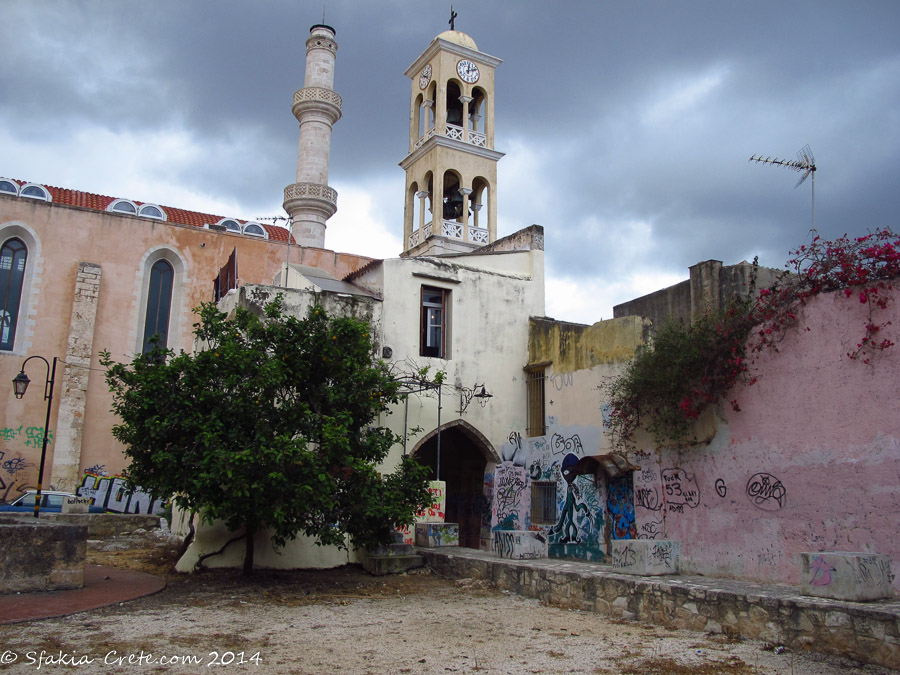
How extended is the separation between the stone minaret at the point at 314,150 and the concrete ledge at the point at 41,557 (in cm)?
2064

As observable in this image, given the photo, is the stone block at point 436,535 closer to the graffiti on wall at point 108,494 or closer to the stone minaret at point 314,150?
the graffiti on wall at point 108,494

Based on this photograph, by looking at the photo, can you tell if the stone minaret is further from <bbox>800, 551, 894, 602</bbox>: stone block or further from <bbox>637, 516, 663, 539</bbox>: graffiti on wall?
<bbox>800, 551, 894, 602</bbox>: stone block

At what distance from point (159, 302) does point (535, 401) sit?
578 inches

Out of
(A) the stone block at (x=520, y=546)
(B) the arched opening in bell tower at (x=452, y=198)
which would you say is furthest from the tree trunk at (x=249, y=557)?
(B) the arched opening in bell tower at (x=452, y=198)

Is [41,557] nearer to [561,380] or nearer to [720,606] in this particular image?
[720,606]

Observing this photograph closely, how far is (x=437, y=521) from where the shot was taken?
1540 cm

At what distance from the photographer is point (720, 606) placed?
7.81 m

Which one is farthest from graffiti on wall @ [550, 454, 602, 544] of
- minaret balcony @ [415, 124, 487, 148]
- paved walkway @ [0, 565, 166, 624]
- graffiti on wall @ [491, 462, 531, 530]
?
minaret balcony @ [415, 124, 487, 148]

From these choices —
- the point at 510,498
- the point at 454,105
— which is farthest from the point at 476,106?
the point at 510,498

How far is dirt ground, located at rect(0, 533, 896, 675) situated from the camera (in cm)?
659

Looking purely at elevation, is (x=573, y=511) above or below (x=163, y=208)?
below

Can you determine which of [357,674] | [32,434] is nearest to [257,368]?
[357,674]

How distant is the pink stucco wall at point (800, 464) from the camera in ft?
31.1

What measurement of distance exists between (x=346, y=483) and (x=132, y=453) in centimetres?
323
